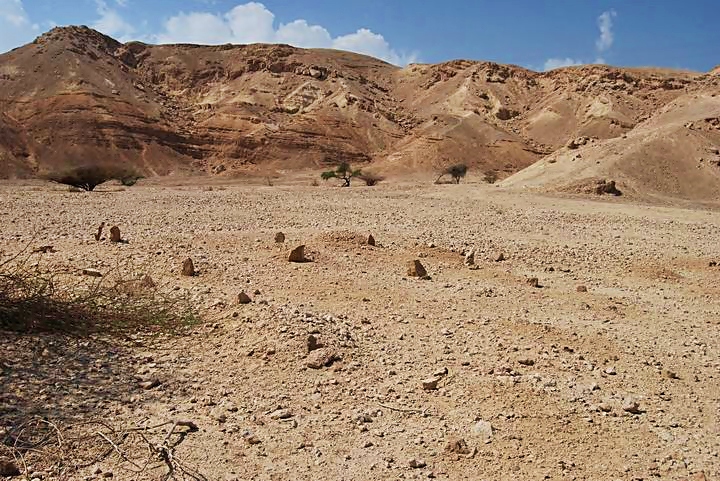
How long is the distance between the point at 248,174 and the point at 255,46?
26.9 meters

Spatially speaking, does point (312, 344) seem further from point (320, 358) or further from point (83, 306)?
point (83, 306)

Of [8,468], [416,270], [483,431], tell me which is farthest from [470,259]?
[8,468]

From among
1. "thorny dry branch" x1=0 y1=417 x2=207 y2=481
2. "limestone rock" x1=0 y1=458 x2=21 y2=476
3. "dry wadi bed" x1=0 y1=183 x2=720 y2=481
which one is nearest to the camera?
"limestone rock" x1=0 y1=458 x2=21 y2=476

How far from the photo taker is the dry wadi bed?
11.5 ft

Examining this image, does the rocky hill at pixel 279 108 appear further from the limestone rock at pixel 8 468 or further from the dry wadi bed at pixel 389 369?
the limestone rock at pixel 8 468

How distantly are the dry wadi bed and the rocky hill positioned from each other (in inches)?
1682

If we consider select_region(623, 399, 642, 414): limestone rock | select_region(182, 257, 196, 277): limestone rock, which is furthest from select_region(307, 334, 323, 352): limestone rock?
select_region(182, 257, 196, 277): limestone rock

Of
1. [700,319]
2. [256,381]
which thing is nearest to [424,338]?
[256,381]

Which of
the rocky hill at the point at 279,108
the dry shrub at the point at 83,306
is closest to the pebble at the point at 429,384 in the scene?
the dry shrub at the point at 83,306

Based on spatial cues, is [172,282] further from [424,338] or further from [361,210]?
[361,210]

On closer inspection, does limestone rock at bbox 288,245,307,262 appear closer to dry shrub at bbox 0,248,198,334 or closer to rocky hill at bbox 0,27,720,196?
dry shrub at bbox 0,248,198,334

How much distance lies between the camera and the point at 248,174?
52.8m

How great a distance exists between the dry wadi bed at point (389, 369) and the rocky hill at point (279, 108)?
140ft

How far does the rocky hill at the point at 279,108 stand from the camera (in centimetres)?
5266
